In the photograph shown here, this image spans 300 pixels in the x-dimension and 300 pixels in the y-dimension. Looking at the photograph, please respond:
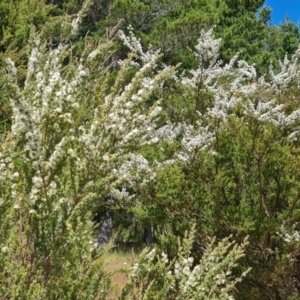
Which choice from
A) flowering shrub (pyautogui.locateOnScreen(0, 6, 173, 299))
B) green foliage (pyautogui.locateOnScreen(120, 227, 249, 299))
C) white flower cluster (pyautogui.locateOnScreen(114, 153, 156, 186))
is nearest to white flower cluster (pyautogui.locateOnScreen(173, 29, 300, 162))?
white flower cluster (pyautogui.locateOnScreen(114, 153, 156, 186))

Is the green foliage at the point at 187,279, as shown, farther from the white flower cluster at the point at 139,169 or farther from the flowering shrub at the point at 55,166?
the white flower cluster at the point at 139,169

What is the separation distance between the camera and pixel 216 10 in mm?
20672

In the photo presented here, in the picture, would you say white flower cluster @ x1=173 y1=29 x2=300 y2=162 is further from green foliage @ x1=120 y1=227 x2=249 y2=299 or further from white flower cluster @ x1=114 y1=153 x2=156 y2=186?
green foliage @ x1=120 y1=227 x2=249 y2=299

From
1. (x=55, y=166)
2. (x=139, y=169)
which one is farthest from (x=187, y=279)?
(x=139, y=169)

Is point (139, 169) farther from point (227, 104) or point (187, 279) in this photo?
point (187, 279)

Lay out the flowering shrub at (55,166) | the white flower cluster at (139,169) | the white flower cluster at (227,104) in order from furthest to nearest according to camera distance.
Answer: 1. the white flower cluster at (139,169)
2. the white flower cluster at (227,104)
3. the flowering shrub at (55,166)

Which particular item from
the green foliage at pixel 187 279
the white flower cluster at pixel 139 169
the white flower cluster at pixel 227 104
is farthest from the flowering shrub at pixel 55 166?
the white flower cluster at pixel 139 169

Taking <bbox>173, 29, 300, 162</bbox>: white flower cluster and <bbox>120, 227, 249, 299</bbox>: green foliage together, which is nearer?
<bbox>120, 227, 249, 299</bbox>: green foliage

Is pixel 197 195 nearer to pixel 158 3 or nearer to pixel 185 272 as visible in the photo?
pixel 185 272

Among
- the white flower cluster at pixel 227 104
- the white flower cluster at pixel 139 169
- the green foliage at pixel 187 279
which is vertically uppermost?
the white flower cluster at pixel 227 104

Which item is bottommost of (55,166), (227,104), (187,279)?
(187,279)

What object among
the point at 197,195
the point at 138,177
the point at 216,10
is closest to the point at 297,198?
the point at 197,195

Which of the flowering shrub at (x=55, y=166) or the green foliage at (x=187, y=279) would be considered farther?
the green foliage at (x=187, y=279)

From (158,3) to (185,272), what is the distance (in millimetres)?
16557
